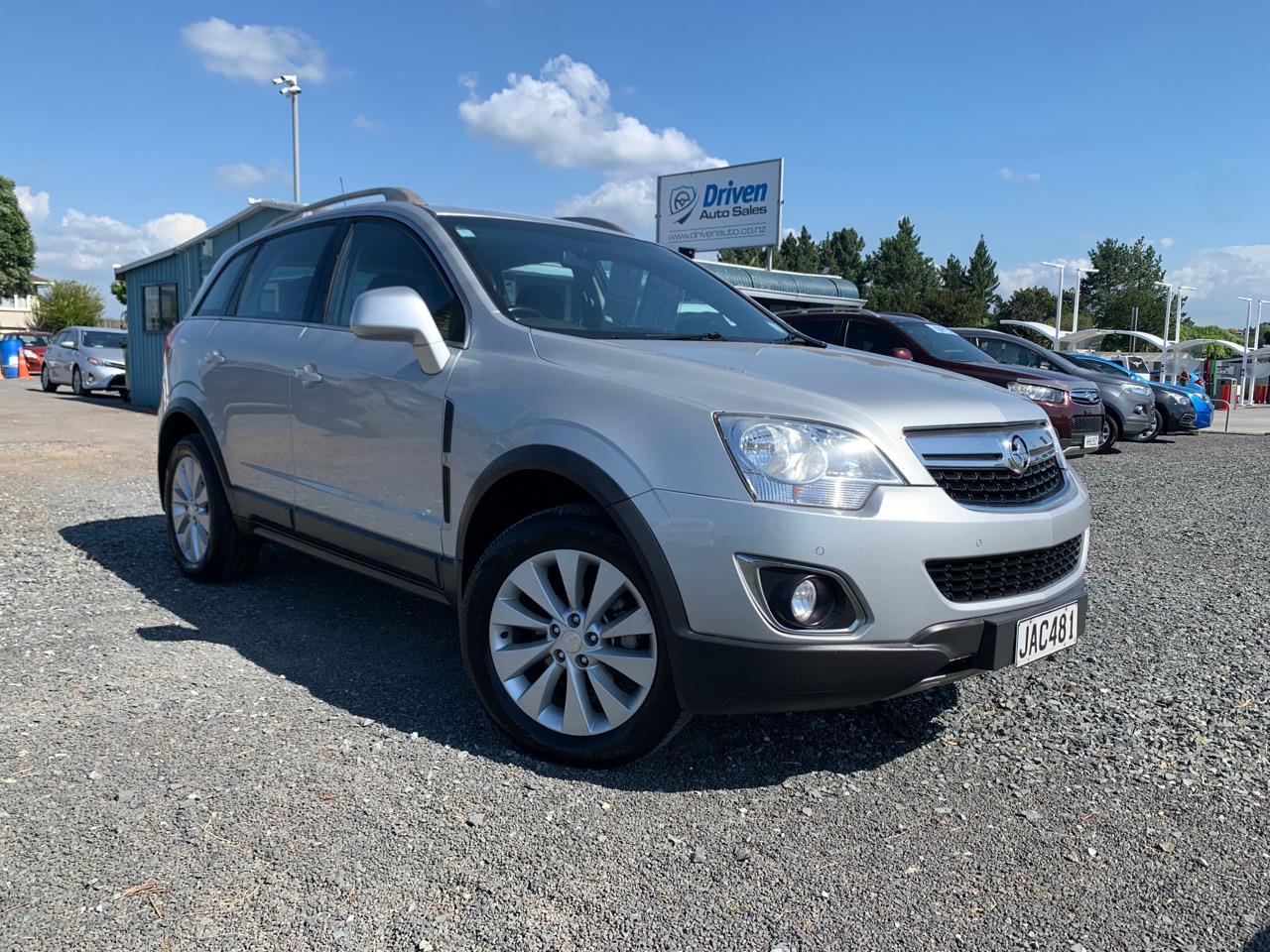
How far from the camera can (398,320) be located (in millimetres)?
3406

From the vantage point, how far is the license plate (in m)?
2.95

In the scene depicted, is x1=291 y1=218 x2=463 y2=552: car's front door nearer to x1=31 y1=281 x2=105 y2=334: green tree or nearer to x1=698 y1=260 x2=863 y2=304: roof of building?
x1=698 y1=260 x2=863 y2=304: roof of building

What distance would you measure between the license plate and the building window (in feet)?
61.0

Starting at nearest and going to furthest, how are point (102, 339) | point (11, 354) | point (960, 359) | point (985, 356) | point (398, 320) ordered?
1. point (398, 320)
2. point (960, 359)
3. point (985, 356)
4. point (102, 339)
5. point (11, 354)

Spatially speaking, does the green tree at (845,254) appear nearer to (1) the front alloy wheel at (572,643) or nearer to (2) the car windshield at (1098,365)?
(2) the car windshield at (1098,365)

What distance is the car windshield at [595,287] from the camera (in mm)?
3703

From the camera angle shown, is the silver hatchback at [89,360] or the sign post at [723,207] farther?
the sign post at [723,207]

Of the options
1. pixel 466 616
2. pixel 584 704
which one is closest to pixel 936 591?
pixel 584 704

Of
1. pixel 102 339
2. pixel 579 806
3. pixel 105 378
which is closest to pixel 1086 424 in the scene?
pixel 579 806

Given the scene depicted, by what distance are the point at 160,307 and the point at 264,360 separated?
16792 millimetres

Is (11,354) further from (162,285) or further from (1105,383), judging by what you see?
(1105,383)

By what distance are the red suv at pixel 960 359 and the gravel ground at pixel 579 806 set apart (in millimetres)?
6811

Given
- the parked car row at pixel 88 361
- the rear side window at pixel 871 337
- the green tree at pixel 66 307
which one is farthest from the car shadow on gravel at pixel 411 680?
the green tree at pixel 66 307

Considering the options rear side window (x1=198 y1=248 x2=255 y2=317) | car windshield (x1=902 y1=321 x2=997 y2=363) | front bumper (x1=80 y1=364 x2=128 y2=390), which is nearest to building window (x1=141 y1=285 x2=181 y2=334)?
front bumper (x1=80 y1=364 x2=128 y2=390)
